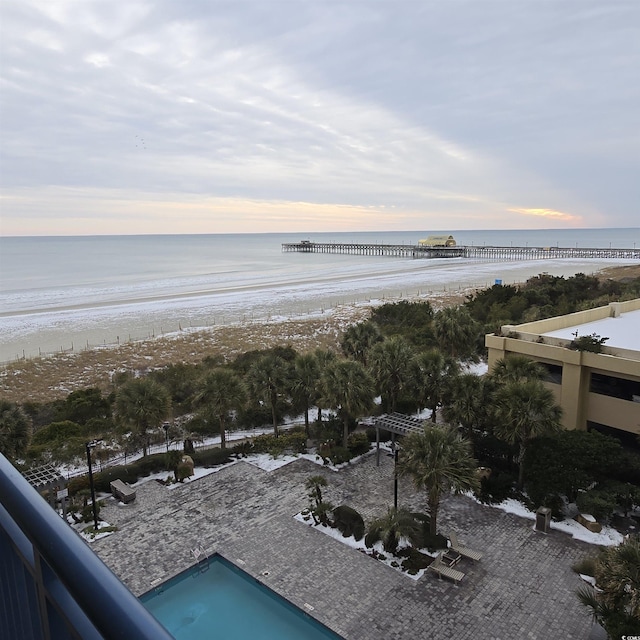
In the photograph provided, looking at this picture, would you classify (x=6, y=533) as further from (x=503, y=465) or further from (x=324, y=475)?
(x=503, y=465)

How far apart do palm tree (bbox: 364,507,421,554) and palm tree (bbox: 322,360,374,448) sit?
199 inches

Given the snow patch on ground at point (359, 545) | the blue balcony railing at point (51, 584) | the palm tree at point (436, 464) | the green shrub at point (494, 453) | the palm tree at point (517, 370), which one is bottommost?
the snow patch on ground at point (359, 545)

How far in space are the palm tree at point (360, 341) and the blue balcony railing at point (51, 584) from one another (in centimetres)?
2166

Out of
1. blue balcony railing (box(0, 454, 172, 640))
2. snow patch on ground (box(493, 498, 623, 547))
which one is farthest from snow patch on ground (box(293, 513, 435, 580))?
blue balcony railing (box(0, 454, 172, 640))

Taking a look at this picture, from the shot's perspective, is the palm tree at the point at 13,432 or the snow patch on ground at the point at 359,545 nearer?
the snow patch on ground at the point at 359,545

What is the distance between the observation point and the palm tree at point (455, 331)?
85.8 feet

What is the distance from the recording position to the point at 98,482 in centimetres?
1717

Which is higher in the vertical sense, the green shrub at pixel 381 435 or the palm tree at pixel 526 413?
the palm tree at pixel 526 413

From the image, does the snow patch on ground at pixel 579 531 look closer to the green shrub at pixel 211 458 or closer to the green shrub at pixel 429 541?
the green shrub at pixel 429 541

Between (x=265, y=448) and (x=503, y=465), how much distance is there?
901cm

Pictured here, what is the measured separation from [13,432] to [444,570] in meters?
13.9

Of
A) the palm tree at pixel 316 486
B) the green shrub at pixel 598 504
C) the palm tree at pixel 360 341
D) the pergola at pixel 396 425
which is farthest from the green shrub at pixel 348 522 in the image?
the palm tree at pixel 360 341

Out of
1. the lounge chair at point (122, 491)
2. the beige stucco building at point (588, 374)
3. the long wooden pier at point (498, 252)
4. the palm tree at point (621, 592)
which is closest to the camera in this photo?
the palm tree at point (621, 592)

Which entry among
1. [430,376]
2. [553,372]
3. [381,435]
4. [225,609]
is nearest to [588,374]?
[553,372]
